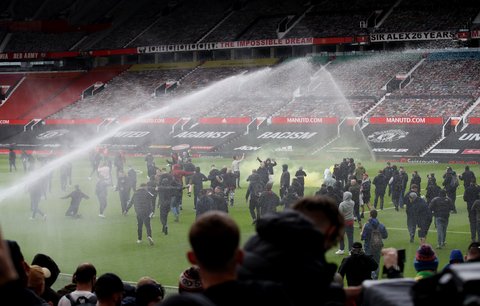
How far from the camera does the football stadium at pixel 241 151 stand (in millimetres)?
4188

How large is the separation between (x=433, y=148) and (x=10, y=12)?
45.4 m

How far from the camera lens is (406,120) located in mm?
43156

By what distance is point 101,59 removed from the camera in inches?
2685

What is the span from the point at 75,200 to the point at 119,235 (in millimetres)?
3311

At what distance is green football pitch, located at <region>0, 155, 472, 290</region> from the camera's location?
18828 mm

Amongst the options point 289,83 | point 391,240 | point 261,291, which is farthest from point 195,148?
point 261,291

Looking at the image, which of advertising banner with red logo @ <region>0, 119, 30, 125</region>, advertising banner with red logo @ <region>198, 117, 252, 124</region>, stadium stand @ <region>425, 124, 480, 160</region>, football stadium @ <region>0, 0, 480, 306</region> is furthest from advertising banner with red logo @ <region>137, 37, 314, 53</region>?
stadium stand @ <region>425, 124, 480, 160</region>

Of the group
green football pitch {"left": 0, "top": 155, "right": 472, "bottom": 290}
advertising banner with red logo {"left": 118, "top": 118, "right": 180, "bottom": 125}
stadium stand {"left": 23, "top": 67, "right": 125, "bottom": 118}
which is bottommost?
green football pitch {"left": 0, "top": 155, "right": 472, "bottom": 290}

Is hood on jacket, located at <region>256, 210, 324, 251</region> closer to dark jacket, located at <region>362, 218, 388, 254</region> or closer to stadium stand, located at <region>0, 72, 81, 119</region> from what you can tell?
dark jacket, located at <region>362, 218, 388, 254</region>

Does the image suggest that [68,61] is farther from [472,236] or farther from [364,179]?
[472,236]

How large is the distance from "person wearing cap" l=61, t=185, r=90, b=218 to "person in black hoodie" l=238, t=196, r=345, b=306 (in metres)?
21.7

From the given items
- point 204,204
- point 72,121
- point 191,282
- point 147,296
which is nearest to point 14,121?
point 72,121

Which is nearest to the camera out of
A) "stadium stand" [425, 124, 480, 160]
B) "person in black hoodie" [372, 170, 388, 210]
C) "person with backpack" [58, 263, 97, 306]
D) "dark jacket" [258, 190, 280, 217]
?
"person with backpack" [58, 263, 97, 306]

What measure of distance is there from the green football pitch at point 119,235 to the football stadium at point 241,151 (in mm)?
107
